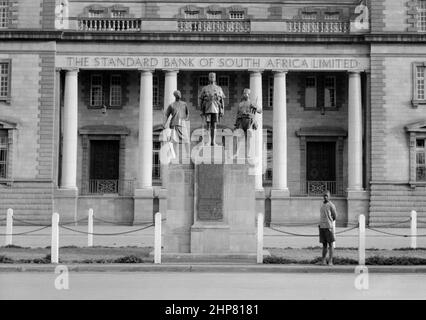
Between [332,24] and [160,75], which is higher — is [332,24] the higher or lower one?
the higher one

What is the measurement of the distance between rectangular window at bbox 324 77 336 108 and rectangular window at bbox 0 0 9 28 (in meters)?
18.8

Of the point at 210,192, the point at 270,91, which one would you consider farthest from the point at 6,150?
the point at 210,192

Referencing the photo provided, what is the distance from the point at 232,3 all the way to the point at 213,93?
78.2ft

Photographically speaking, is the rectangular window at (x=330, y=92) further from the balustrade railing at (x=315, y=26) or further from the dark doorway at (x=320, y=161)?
the balustrade railing at (x=315, y=26)

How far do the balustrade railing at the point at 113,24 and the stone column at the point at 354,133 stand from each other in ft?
41.0

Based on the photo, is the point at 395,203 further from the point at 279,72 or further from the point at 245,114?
the point at 245,114

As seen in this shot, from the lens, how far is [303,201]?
132ft

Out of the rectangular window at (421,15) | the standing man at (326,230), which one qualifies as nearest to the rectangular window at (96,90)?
the rectangular window at (421,15)

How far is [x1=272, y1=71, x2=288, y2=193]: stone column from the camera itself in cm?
4056

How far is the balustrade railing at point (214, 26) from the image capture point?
134ft

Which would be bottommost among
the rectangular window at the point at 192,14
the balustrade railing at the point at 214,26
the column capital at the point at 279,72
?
the column capital at the point at 279,72

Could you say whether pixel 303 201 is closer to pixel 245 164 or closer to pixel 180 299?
pixel 245 164

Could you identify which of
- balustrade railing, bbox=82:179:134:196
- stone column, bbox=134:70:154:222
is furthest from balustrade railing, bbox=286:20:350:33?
balustrade railing, bbox=82:179:134:196

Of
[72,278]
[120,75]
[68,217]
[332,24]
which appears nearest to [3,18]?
[120,75]
